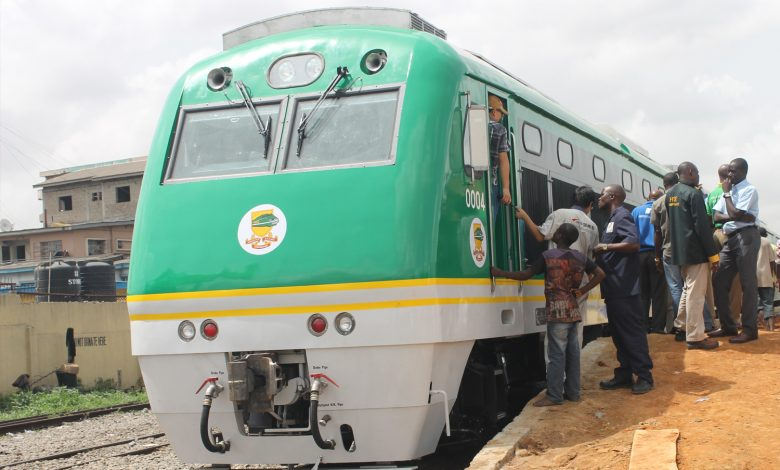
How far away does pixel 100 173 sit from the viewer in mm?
48656

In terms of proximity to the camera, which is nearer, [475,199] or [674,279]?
[475,199]

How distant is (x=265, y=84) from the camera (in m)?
7.08

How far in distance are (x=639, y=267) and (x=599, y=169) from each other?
317 centimetres

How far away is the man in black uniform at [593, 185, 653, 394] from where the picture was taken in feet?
25.9

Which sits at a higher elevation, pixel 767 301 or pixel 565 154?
pixel 565 154

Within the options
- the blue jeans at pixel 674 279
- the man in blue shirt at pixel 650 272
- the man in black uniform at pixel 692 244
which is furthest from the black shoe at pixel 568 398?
the man in blue shirt at pixel 650 272

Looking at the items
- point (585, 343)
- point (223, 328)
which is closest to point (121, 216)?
point (585, 343)

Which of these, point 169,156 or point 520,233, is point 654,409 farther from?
point 169,156

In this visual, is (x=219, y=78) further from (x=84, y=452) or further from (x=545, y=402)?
(x=84, y=452)

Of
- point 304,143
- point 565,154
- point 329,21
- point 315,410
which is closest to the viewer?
point 315,410

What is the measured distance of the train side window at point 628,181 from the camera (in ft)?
42.7

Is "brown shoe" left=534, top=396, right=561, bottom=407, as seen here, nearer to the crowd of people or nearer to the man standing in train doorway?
the crowd of people

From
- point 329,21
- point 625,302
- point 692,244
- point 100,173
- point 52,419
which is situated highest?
point 100,173

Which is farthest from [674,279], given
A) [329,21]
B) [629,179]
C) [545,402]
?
[329,21]
